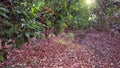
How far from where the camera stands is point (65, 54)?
7332mm

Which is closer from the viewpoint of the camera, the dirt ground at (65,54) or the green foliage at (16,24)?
the green foliage at (16,24)

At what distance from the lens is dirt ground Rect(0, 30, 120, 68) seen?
626 cm

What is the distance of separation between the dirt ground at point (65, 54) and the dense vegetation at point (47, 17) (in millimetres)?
542

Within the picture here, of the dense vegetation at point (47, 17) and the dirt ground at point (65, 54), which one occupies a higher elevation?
the dense vegetation at point (47, 17)

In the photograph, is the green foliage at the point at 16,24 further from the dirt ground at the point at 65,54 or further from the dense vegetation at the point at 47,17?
the dirt ground at the point at 65,54

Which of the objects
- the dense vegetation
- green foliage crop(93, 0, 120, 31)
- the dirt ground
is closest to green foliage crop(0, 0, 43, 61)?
the dense vegetation

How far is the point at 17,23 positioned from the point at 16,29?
188 millimetres

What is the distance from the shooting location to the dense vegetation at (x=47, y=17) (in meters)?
3.59

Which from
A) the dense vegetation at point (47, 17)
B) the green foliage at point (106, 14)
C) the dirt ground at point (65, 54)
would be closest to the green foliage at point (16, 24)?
the dense vegetation at point (47, 17)

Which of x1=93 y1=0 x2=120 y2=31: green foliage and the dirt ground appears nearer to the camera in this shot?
the dirt ground

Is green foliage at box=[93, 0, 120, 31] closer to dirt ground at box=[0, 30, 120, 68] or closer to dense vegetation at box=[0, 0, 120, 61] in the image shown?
dense vegetation at box=[0, 0, 120, 61]

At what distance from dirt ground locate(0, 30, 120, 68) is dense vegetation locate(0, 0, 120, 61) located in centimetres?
54

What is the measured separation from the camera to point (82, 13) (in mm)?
11469

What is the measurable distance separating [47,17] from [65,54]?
127 cm
